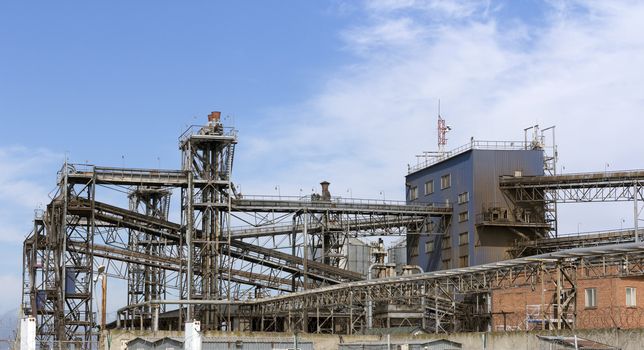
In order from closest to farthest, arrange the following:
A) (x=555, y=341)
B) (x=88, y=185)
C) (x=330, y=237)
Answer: (x=555, y=341), (x=88, y=185), (x=330, y=237)

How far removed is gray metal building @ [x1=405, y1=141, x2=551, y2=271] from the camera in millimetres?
69062

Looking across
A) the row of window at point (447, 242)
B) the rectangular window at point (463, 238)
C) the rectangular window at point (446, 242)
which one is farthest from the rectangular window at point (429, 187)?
the rectangular window at point (463, 238)

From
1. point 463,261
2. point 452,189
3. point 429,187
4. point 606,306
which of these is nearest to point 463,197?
point 452,189

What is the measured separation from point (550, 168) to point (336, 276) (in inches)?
801

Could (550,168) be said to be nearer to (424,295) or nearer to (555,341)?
(424,295)

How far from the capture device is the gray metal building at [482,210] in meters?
69.1

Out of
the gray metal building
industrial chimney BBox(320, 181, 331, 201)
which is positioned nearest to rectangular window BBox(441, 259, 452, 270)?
the gray metal building

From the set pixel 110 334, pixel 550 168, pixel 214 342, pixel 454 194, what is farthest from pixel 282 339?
pixel 550 168

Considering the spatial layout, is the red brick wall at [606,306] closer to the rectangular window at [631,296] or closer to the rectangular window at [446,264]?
the rectangular window at [631,296]

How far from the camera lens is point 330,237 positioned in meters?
74.4

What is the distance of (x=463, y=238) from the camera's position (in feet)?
233

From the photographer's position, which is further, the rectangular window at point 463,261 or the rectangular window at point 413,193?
the rectangular window at point 413,193

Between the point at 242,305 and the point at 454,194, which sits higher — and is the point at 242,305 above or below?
below

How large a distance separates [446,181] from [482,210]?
562 cm
